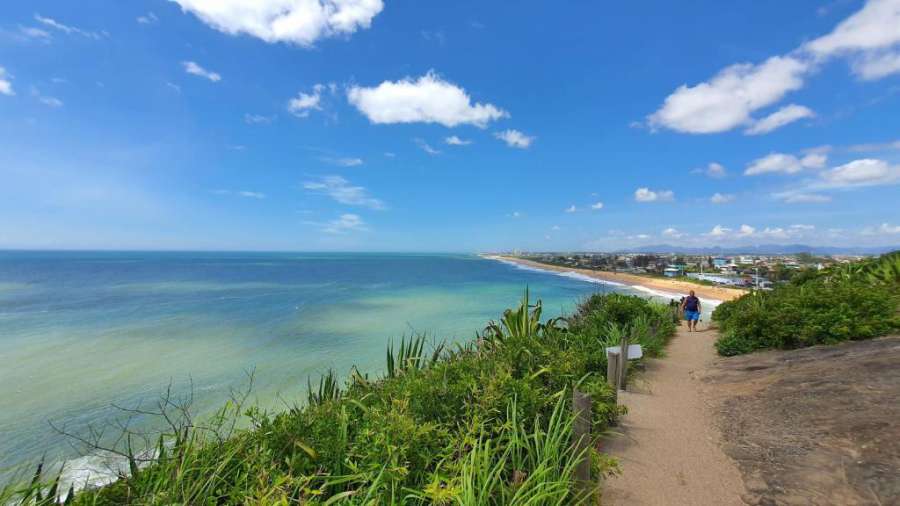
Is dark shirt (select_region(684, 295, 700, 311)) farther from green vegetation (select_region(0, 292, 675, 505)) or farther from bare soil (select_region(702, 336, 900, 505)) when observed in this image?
green vegetation (select_region(0, 292, 675, 505))

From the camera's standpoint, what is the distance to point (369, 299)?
32.5 meters

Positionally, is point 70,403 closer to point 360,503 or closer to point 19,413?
point 19,413

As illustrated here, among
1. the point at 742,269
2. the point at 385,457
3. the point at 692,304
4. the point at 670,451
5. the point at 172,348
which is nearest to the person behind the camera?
the point at 385,457

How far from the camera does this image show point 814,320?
22.5 feet

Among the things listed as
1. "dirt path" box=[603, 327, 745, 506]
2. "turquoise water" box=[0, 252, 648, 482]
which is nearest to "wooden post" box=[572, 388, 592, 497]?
"dirt path" box=[603, 327, 745, 506]

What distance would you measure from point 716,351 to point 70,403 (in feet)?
51.7

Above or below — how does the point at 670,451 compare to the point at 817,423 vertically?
below

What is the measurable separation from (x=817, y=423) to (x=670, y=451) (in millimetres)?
1591

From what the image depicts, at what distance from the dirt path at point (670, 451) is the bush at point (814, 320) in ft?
7.60

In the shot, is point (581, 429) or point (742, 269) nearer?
point (581, 429)

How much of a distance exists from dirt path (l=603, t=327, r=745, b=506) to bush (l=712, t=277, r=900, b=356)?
7.60 feet

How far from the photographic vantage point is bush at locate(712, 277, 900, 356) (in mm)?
6586

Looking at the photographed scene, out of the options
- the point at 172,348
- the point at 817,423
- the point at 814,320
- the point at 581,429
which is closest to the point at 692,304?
the point at 814,320

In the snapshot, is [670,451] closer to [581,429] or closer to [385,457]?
[581,429]
